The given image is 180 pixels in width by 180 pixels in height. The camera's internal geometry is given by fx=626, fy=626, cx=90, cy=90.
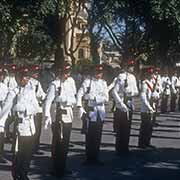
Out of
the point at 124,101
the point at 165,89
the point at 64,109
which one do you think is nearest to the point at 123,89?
the point at 124,101

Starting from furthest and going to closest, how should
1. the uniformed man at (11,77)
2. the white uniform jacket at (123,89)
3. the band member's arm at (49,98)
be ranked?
the uniformed man at (11,77), the white uniform jacket at (123,89), the band member's arm at (49,98)

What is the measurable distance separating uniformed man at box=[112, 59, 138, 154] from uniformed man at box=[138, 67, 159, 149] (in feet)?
1.81

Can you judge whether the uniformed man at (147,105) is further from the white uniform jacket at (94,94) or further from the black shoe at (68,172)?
the black shoe at (68,172)

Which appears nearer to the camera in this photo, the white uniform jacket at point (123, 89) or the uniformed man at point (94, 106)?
the uniformed man at point (94, 106)

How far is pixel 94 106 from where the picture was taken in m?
12.0

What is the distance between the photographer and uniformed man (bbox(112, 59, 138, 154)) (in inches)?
518

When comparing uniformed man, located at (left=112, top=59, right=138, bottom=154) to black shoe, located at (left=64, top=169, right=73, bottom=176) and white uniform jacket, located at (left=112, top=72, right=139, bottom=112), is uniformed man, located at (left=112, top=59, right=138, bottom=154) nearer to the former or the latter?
white uniform jacket, located at (left=112, top=72, right=139, bottom=112)

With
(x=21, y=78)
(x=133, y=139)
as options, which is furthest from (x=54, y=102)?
(x=133, y=139)

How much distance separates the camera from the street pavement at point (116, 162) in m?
10.9

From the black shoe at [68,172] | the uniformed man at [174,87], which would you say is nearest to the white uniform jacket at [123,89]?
the black shoe at [68,172]

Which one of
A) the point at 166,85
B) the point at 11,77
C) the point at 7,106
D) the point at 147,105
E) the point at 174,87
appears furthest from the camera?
the point at 174,87

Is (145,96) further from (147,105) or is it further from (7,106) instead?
(7,106)

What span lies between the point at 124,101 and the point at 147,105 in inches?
30.9

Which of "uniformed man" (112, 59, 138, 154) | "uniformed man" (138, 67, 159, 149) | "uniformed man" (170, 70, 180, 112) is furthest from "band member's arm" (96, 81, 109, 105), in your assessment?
"uniformed man" (170, 70, 180, 112)
